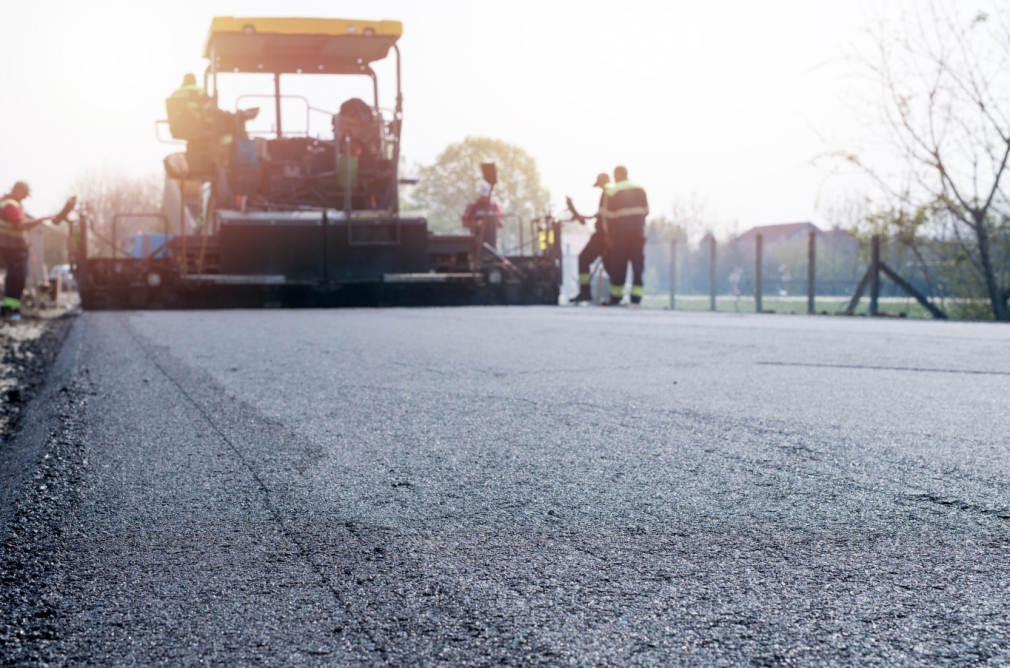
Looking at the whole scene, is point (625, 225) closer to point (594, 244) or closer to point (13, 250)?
point (594, 244)

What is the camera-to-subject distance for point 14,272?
42.8 feet

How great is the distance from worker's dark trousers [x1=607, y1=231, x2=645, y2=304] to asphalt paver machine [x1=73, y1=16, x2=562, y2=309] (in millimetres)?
2223

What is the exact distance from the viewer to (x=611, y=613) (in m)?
1.82

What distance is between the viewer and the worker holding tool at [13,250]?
514 inches

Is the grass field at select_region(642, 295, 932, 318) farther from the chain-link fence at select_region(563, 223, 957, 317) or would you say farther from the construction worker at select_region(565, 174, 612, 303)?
the construction worker at select_region(565, 174, 612, 303)

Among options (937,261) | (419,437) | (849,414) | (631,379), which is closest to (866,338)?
(631,379)

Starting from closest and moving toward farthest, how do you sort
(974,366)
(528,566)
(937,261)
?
(528,566) < (974,366) < (937,261)

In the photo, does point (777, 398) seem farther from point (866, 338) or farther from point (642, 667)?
point (866, 338)

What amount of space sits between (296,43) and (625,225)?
16.4 ft

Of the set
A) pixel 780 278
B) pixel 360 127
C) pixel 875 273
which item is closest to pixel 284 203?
pixel 360 127

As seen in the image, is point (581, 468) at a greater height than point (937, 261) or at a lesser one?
lesser

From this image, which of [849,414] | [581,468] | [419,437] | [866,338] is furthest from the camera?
[866,338]

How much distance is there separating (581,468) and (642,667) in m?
1.46

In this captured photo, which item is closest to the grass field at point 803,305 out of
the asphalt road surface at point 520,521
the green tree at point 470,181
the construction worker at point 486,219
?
the construction worker at point 486,219
